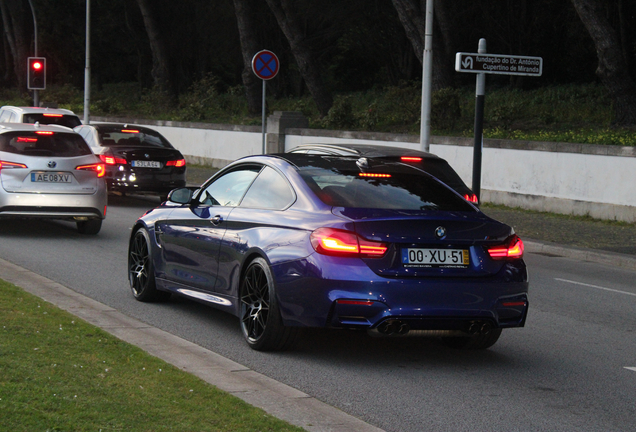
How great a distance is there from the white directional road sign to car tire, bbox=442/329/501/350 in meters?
9.76

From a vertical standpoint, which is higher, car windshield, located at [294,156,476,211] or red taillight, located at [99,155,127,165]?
car windshield, located at [294,156,476,211]

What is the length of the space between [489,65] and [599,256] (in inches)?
174

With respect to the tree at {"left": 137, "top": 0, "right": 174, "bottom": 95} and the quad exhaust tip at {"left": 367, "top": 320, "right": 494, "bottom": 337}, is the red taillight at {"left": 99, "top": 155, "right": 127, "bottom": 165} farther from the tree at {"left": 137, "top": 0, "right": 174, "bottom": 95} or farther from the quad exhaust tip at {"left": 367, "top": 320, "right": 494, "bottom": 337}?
the tree at {"left": 137, "top": 0, "right": 174, "bottom": 95}

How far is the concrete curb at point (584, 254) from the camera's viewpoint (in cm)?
1354

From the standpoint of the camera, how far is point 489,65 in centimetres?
1681

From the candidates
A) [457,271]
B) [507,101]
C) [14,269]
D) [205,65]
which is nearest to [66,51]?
[205,65]

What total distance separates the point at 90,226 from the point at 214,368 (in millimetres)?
8862

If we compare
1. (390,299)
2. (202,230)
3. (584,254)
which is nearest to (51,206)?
(202,230)

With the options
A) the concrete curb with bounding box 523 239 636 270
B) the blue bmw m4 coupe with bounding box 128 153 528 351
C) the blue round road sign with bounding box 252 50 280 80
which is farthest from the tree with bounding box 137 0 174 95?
the blue bmw m4 coupe with bounding box 128 153 528 351

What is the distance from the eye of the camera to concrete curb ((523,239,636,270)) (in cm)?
1354

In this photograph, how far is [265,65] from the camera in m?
22.6

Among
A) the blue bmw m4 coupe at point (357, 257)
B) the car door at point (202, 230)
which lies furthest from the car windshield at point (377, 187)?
the car door at point (202, 230)

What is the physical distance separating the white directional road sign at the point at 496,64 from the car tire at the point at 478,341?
9.76 m

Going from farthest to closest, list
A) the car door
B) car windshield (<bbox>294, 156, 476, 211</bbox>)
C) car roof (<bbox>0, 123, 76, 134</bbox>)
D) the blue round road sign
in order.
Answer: the blue round road sign → car roof (<bbox>0, 123, 76, 134</bbox>) → the car door → car windshield (<bbox>294, 156, 476, 211</bbox>)
